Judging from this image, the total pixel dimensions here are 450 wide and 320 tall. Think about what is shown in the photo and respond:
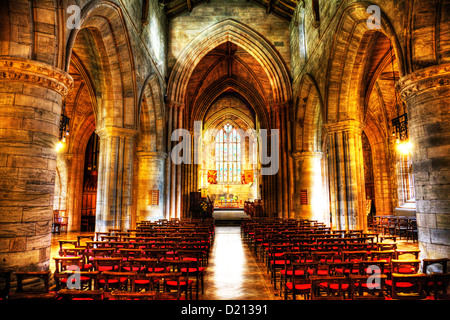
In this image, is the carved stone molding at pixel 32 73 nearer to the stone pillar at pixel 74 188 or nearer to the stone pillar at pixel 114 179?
the stone pillar at pixel 114 179

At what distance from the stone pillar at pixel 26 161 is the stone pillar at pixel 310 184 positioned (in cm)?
1301

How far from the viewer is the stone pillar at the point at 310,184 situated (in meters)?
15.7

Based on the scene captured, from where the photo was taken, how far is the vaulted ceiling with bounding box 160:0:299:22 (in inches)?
647

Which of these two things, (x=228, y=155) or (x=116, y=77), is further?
(x=228, y=155)

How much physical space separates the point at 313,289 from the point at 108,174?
8.87 meters

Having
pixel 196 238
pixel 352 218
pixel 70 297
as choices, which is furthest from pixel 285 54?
pixel 70 297

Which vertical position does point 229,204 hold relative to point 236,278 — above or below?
above

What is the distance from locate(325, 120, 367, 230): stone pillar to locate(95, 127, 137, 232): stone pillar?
25.3 ft

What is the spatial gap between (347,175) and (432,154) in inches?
191

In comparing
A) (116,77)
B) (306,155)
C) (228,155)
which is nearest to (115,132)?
(116,77)

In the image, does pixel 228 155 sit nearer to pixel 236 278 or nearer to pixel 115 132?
pixel 115 132

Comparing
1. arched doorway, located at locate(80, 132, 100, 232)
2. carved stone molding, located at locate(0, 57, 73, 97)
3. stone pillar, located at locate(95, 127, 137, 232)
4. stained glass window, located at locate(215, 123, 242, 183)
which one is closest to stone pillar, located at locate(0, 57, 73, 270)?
carved stone molding, located at locate(0, 57, 73, 97)

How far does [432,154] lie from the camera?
18.2ft

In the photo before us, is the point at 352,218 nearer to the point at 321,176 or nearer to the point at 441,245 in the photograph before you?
the point at 441,245
